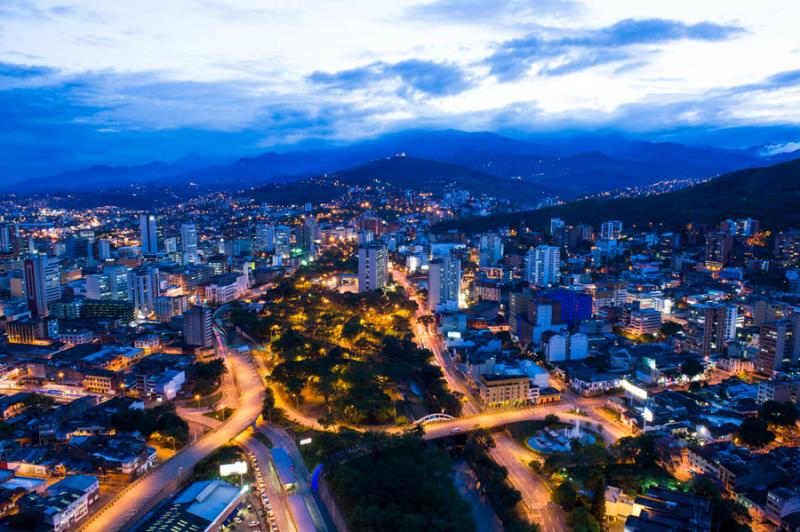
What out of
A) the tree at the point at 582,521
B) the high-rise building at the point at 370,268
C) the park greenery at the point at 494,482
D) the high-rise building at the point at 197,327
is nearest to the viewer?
the tree at the point at 582,521

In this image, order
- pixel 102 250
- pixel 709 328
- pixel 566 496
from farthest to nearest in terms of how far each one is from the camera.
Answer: pixel 102 250
pixel 709 328
pixel 566 496

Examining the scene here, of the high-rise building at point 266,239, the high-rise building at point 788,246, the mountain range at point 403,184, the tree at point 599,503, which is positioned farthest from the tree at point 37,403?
the mountain range at point 403,184

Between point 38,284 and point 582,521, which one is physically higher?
point 38,284

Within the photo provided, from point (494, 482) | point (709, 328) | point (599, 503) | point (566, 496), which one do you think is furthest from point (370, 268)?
point (599, 503)

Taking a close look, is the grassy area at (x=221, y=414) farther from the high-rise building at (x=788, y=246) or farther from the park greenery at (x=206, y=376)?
the high-rise building at (x=788, y=246)

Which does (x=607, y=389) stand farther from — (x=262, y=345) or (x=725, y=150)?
(x=725, y=150)

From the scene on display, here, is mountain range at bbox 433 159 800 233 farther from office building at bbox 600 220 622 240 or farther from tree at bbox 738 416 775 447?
tree at bbox 738 416 775 447

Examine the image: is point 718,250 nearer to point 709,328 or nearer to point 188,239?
point 709,328
